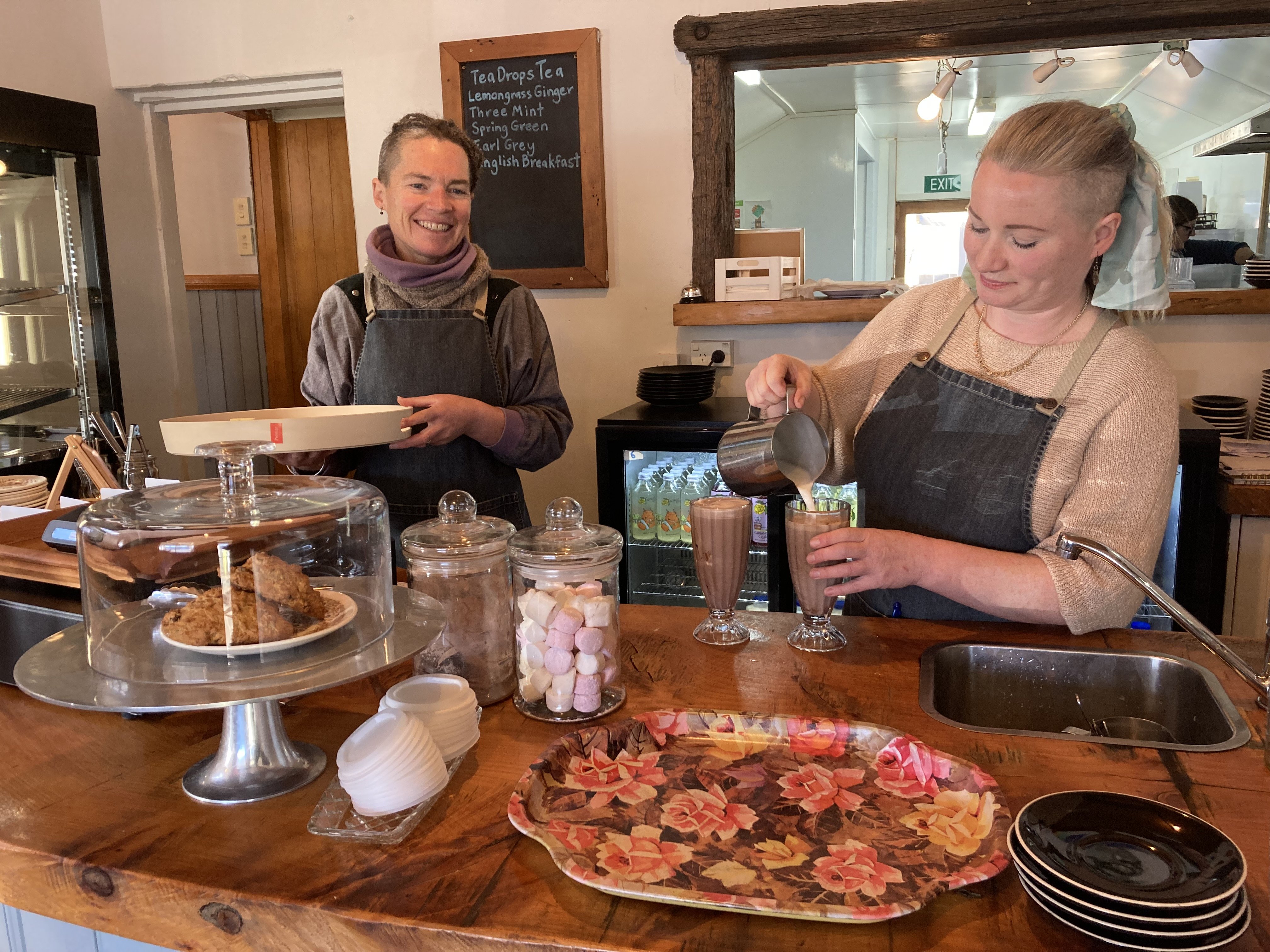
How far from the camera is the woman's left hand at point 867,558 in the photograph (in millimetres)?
1293

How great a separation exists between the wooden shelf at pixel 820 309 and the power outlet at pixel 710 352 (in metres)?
0.08

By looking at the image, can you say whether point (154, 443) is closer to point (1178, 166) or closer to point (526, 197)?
point (526, 197)

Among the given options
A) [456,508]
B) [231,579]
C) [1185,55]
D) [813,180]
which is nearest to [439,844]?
[231,579]

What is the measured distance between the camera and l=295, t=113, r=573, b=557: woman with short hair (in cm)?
214

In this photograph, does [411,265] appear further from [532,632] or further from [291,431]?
[532,632]

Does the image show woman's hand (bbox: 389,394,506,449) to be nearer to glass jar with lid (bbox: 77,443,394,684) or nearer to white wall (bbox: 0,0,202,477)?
glass jar with lid (bbox: 77,443,394,684)

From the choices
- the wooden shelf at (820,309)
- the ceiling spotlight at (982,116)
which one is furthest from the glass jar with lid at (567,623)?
the ceiling spotlight at (982,116)

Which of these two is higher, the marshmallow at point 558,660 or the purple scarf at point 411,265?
the purple scarf at point 411,265

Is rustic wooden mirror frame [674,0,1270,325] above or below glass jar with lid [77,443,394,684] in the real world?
above

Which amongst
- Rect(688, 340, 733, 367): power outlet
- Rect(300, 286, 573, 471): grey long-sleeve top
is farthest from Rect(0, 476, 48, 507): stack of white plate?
Rect(688, 340, 733, 367): power outlet

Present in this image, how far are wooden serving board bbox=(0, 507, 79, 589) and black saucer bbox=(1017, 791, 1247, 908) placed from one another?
1151mm

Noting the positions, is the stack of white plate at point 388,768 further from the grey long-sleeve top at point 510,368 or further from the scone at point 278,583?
the grey long-sleeve top at point 510,368

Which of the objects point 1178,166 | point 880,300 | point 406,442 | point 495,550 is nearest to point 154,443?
point 406,442

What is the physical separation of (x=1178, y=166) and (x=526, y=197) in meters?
3.26
